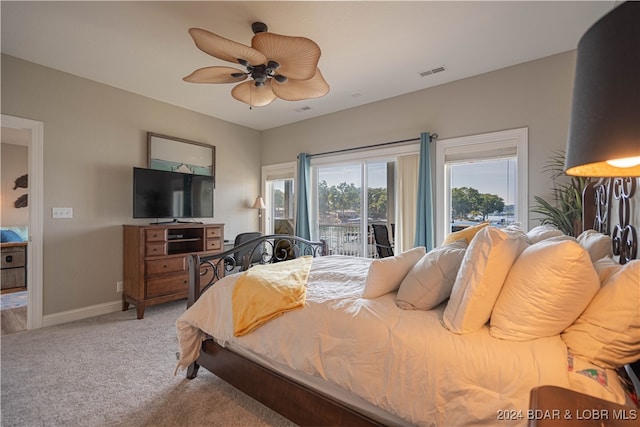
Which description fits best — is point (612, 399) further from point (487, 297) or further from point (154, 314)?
point (154, 314)

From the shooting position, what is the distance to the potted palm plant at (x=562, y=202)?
2494mm

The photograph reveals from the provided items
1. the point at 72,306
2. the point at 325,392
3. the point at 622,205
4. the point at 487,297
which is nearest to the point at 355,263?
the point at 325,392

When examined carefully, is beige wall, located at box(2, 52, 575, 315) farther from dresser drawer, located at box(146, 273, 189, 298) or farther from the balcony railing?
the balcony railing

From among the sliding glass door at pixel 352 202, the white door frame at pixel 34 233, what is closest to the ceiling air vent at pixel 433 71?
the sliding glass door at pixel 352 202

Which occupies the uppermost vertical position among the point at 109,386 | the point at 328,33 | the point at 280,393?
the point at 328,33

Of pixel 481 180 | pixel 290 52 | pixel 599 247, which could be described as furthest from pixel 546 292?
pixel 481 180

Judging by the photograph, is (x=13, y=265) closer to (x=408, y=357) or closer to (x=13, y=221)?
(x=13, y=221)

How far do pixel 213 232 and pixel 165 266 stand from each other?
2.51 feet

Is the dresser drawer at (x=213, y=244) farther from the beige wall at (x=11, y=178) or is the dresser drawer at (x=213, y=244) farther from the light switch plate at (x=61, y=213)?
the beige wall at (x=11, y=178)

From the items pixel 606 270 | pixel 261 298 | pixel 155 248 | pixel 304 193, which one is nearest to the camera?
pixel 606 270

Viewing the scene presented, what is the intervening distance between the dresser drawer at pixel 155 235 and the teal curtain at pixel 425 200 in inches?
124

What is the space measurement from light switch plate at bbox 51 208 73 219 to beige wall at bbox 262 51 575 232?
3.47 metres

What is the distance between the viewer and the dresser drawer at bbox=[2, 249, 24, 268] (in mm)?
4641

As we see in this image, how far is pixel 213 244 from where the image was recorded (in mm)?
4070
